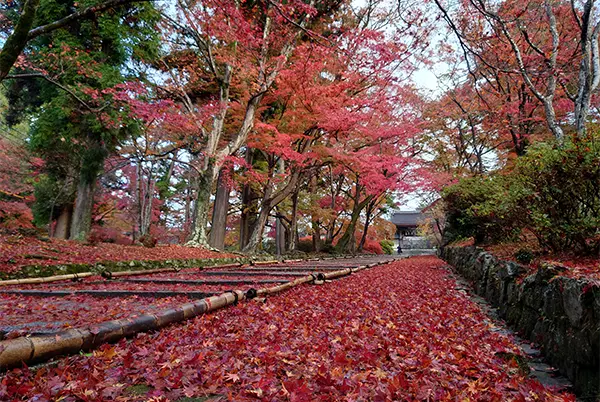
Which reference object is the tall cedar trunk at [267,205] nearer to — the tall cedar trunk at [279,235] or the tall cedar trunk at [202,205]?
the tall cedar trunk at [202,205]

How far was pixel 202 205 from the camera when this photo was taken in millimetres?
10938

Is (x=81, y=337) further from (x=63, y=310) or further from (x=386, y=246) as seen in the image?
(x=386, y=246)

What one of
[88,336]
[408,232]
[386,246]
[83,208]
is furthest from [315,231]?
[408,232]

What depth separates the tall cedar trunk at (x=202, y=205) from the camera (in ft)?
35.4

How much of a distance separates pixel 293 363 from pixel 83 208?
12031 millimetres

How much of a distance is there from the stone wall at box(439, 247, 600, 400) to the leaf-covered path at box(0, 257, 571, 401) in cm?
30

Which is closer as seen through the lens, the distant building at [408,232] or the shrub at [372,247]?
the shrub at [372,247]

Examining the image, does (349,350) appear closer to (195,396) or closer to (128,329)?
(195,396)

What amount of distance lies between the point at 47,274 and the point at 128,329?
4.02m

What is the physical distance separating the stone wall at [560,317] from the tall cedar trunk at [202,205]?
869 centimetres

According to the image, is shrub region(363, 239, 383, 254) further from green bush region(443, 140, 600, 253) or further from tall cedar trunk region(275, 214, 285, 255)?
green bush region(443, 140, 600, 253)

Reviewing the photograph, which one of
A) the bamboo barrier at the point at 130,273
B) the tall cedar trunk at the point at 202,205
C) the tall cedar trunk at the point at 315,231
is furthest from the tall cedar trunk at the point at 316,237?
the bamboo barrier at the point at 130,273

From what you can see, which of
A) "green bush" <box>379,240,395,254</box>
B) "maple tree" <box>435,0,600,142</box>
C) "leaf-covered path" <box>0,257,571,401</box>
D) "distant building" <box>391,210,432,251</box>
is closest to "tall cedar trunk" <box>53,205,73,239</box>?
"leaf-covered path" <box>0,257,571,401</box>

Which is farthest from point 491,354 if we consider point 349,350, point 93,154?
point 93,154
